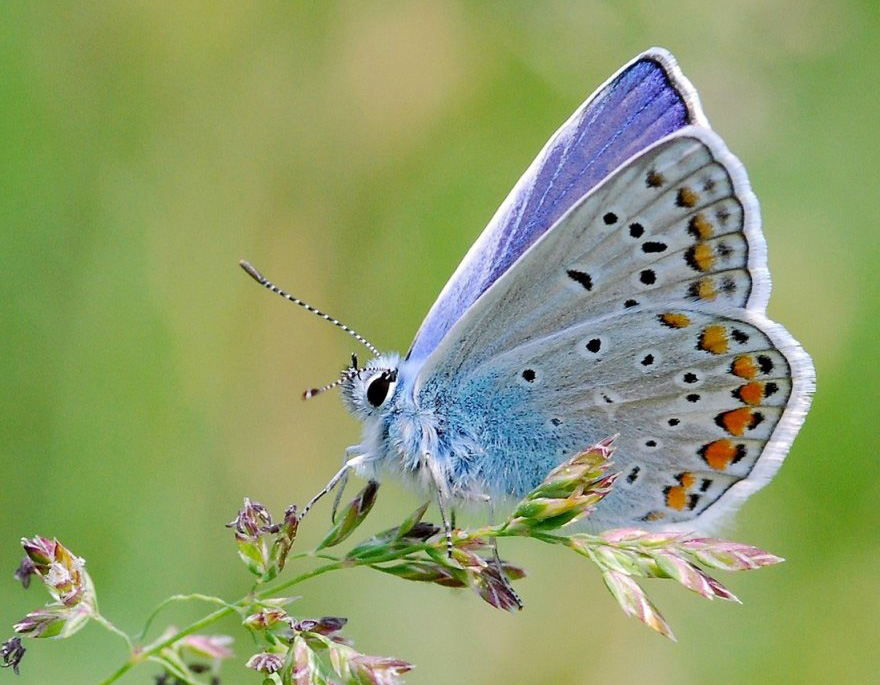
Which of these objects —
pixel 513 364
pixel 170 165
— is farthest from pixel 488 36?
pixel 513 364

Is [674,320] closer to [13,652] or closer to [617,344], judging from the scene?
[617,344]

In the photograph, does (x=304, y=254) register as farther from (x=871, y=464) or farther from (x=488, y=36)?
(x=871, y=464)

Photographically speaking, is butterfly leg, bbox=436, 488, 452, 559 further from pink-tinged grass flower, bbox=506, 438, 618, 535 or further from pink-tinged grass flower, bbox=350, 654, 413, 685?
pink-tinged grass flower, bbox=350, 654, 413, 685

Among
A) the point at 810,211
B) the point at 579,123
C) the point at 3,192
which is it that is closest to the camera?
the point at 579,123

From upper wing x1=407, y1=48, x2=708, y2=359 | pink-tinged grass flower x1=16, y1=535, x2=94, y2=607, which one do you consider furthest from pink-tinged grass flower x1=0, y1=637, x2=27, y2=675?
upper wing x1=407, y1=48, x2=708, y2=359

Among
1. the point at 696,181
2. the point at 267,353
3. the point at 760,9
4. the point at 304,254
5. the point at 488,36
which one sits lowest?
the point at 267,353

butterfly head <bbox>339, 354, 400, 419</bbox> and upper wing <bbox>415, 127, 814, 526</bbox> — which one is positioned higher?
upper wing <bbox>415, 127, 814, 526</bbox>

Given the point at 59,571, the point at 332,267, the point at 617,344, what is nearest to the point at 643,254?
the point at 617,344
